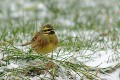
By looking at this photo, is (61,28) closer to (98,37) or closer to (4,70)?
(98,37)

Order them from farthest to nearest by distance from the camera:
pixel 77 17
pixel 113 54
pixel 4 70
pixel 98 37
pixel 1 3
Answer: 1. pixel 1 3
2. pixel 77 17
3. pixel 98 37
4. pixel 113 54
5. pixel 4 70

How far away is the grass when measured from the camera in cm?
473

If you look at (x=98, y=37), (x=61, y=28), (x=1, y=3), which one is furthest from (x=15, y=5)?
(x=98, y=37)

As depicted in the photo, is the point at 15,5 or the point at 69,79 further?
the point at 15,5

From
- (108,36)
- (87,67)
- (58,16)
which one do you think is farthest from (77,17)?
(87,67)

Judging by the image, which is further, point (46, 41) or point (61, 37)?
point (61, 37)

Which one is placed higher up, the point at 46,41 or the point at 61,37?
the point at 46,41

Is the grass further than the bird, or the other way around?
the bird

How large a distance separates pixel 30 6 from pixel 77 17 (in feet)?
6.18

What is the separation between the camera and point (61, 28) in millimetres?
8219

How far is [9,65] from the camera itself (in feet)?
15.7

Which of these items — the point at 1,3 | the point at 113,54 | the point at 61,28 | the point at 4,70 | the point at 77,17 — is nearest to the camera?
the point at 4,70

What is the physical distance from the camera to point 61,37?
709 cm

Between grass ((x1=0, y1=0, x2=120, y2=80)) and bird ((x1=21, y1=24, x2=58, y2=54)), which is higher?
bird ((x1=21, y1=24, x2=58, y2=54))
